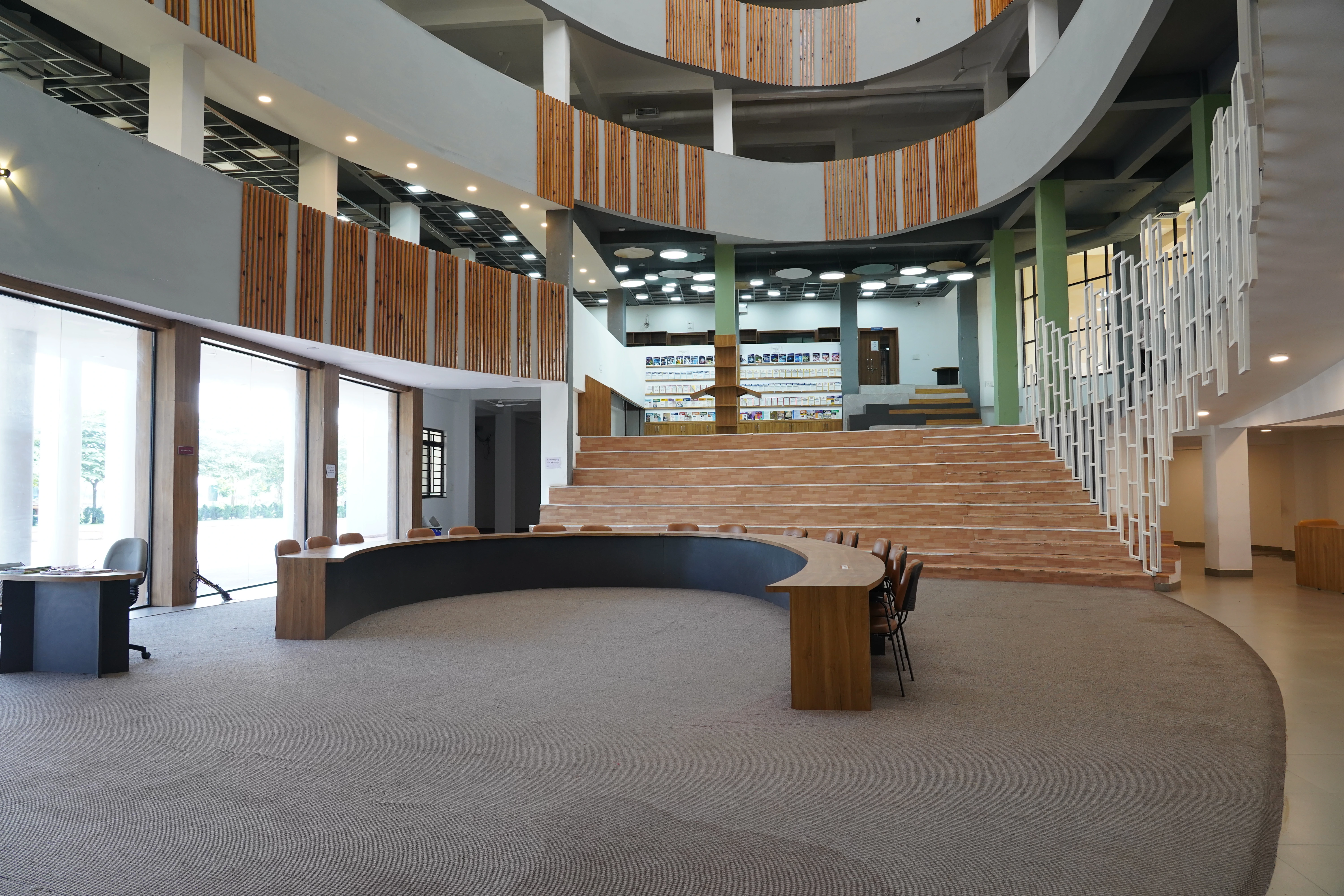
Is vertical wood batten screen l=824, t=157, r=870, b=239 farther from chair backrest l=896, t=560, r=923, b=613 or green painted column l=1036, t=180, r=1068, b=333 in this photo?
chair backrest l=896, t=560, r=923, b=613

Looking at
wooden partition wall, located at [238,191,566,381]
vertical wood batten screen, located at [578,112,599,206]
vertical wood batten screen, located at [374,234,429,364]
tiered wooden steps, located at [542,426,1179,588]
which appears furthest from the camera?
vertical wood batten screen, located at [578,112,599,206]

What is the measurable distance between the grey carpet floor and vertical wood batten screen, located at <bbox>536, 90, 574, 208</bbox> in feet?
28.4

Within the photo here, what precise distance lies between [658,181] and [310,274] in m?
6.92

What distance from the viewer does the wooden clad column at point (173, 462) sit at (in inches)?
328

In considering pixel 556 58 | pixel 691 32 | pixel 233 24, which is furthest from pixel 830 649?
pixel 691 32

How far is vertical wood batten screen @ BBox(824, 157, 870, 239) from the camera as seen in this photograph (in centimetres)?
1552

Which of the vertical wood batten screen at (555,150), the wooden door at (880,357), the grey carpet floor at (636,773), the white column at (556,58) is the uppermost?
the white column at (556,58)

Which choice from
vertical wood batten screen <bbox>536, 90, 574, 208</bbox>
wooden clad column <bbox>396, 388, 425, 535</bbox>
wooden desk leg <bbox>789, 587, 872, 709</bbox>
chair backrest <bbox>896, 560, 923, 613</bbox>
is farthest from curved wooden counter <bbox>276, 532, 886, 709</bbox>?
vertical wood batten screen <bbox>536, 90, 574, 208</bbox>

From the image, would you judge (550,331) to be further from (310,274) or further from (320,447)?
(310,274)

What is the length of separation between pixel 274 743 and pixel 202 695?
122 cm

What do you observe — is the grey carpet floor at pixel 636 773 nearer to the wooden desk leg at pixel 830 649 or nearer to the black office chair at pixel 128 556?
the wooden desk leg at pixel 830 649

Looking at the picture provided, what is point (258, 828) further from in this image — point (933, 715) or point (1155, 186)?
point (1155, 186)

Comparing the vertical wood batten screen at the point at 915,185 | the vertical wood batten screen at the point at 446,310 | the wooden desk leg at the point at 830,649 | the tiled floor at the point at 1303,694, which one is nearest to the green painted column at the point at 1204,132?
the tiled floor at the point at 1303,694

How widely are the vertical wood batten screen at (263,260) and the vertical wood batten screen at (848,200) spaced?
9757mm
